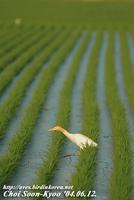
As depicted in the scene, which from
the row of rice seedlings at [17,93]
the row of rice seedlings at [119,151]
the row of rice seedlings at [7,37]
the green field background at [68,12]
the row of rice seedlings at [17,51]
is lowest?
the row of rice seedlings at [119,151]

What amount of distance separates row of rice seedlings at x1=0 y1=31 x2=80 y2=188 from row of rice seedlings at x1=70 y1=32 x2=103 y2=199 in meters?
0.75

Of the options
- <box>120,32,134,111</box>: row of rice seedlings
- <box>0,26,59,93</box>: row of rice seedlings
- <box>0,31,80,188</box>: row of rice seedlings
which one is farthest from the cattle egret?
<box>0,26,59,93</box>: row of rice seedlings

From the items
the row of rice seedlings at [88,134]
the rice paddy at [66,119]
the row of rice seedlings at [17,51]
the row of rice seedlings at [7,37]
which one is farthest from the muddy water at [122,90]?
the row of rice seedlings at [7,37]

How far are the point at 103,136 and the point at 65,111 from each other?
1011 millimetres

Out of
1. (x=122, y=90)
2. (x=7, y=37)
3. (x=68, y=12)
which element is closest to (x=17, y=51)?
(x=7, y=37)

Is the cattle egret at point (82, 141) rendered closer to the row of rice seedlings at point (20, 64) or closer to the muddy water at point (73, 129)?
the muddy water at point (73, 129)

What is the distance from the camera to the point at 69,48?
16641mm

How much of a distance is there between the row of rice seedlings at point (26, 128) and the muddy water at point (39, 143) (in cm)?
10

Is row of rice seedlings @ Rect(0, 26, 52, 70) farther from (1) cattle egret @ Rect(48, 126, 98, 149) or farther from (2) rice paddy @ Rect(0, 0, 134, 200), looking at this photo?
(1) cattle egret @ Rect(48, 126, 98, 149)

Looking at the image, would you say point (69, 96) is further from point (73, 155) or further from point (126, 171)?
point (126, 171)

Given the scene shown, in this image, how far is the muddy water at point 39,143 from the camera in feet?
17.7

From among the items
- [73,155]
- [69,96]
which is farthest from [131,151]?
[69,96]

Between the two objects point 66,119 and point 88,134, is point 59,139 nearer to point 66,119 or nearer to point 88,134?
point 88,134

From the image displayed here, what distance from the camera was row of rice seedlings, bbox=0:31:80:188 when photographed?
523cm
